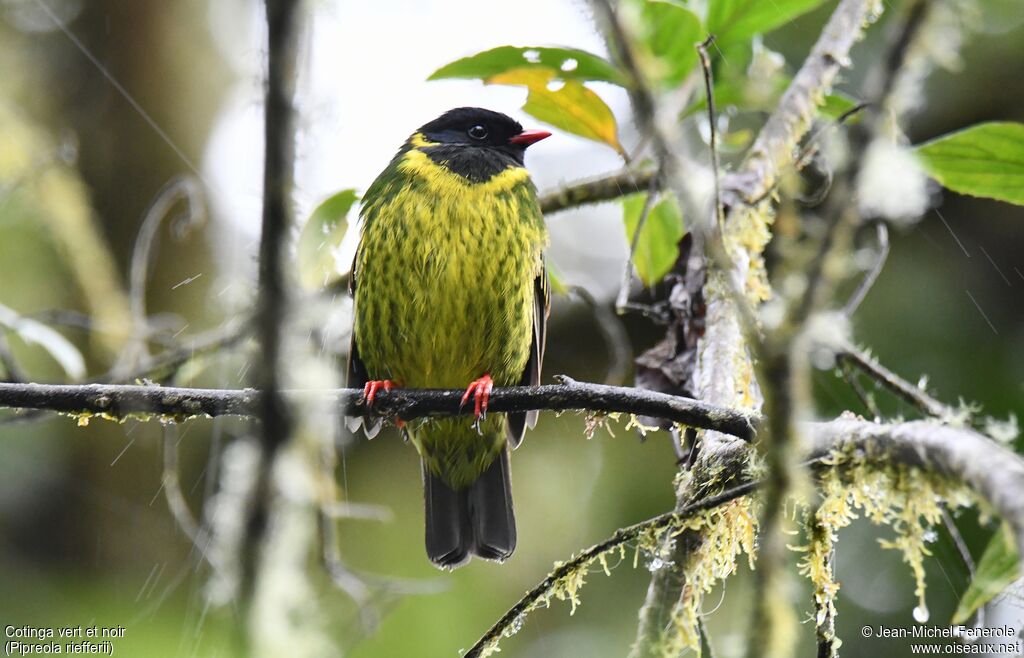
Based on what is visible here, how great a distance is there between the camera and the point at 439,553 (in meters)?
3.43

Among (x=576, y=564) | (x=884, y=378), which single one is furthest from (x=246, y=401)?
(x=884, y=378)

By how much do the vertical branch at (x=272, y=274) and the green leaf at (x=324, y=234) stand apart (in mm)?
2845

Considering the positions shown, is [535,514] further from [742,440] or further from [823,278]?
[823,278]

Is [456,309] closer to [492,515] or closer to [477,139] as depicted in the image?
[492,515]

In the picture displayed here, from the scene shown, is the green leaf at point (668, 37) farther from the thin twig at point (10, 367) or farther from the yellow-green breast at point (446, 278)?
the thin twig at point (10, 367)

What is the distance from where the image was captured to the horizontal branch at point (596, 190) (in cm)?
351

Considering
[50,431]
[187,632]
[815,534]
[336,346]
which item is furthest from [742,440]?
[50,431]

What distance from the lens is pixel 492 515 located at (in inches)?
138

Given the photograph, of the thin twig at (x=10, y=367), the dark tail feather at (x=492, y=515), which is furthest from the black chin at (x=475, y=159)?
the thin twig at (x=10, y=367)

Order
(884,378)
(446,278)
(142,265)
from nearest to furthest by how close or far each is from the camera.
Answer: (884,378)
(446,278)
(142,265)

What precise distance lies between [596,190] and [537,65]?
0.56 metres

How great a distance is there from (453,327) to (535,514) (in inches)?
95.5

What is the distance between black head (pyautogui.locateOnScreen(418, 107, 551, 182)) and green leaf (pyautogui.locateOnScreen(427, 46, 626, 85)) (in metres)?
0.38

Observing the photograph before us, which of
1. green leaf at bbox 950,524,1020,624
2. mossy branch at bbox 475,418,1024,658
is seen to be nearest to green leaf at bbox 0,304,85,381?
mossy branch at bbox 475,418,1024,658
